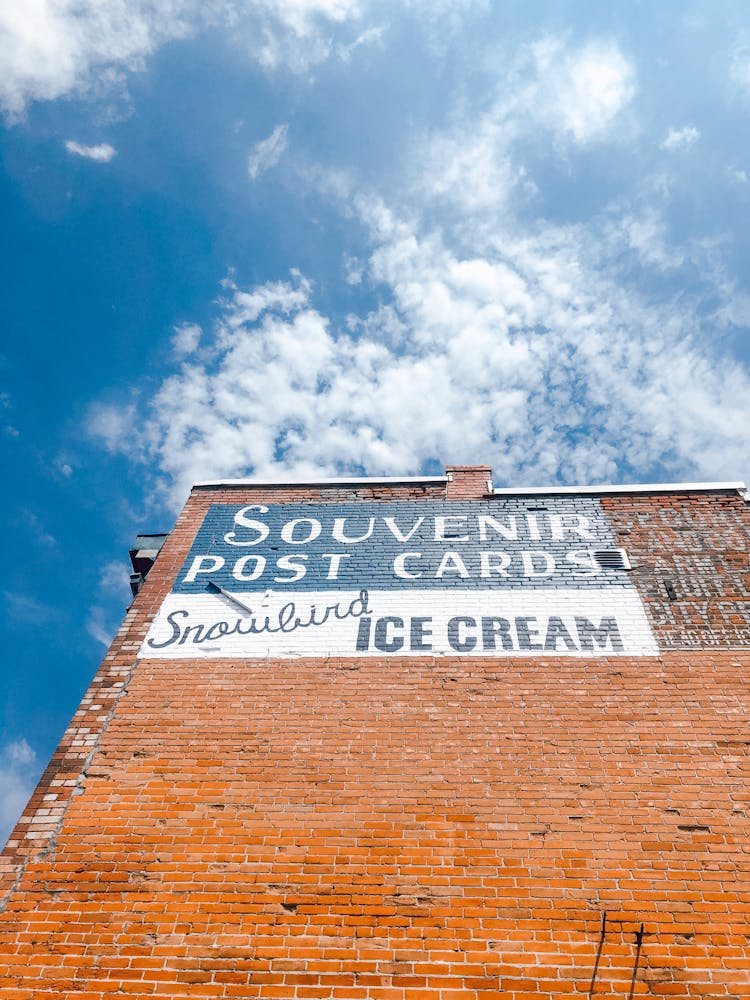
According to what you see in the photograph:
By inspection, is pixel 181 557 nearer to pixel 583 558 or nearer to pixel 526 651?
pixel 526 651

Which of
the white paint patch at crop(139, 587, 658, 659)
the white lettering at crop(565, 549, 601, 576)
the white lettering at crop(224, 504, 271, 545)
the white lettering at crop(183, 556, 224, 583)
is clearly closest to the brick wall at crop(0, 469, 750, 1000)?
the white paint patch at crop(139, 587, 658, 659)

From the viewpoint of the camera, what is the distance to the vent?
303 inches

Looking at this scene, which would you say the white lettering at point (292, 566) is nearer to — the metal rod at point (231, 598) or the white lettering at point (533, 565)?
the metal rod at point (231, 598)

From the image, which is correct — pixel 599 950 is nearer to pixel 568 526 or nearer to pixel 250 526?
pixel 568 526

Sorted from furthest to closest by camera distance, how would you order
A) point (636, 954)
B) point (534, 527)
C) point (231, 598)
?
point (534, 527), point (231, 598), point (636, 954)

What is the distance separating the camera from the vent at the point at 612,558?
7.68 metres

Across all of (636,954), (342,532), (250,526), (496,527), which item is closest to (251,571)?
(250,526)

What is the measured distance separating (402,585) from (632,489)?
11.8 feet

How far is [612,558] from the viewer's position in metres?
7.77

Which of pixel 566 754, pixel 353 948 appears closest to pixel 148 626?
pixel 353 948

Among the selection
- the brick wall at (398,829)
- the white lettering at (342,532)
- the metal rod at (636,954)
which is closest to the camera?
the metal rod at (636,954)

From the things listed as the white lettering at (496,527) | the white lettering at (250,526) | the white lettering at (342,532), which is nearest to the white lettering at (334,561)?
the white lettering at (342,532)

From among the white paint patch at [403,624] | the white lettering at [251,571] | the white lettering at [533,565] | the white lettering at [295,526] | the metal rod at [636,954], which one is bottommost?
the metal rod at [636,954]

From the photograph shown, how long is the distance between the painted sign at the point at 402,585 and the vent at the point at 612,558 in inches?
2.3
